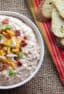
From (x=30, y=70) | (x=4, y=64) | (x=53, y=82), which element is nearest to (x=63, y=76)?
(x=53, y=82)

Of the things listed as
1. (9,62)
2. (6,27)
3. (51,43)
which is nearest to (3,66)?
(9,62)

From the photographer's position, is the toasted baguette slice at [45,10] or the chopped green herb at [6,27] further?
the toasted baguette slice at [45,10]

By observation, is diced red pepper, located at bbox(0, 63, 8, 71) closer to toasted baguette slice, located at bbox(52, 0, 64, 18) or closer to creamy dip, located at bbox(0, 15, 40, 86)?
creamy dip, located at bbox(0, 15, 40, 86)

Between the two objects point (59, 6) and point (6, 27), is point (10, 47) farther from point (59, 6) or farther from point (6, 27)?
point (59, 6)

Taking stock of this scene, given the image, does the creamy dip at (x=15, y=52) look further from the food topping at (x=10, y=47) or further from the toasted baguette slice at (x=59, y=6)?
the toasted baguette slice at (x=59, y=6)

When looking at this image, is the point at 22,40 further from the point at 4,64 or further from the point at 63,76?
the point at 63,76

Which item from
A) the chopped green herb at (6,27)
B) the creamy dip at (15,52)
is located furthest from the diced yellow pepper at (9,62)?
the chopped green herb at (6,27)
